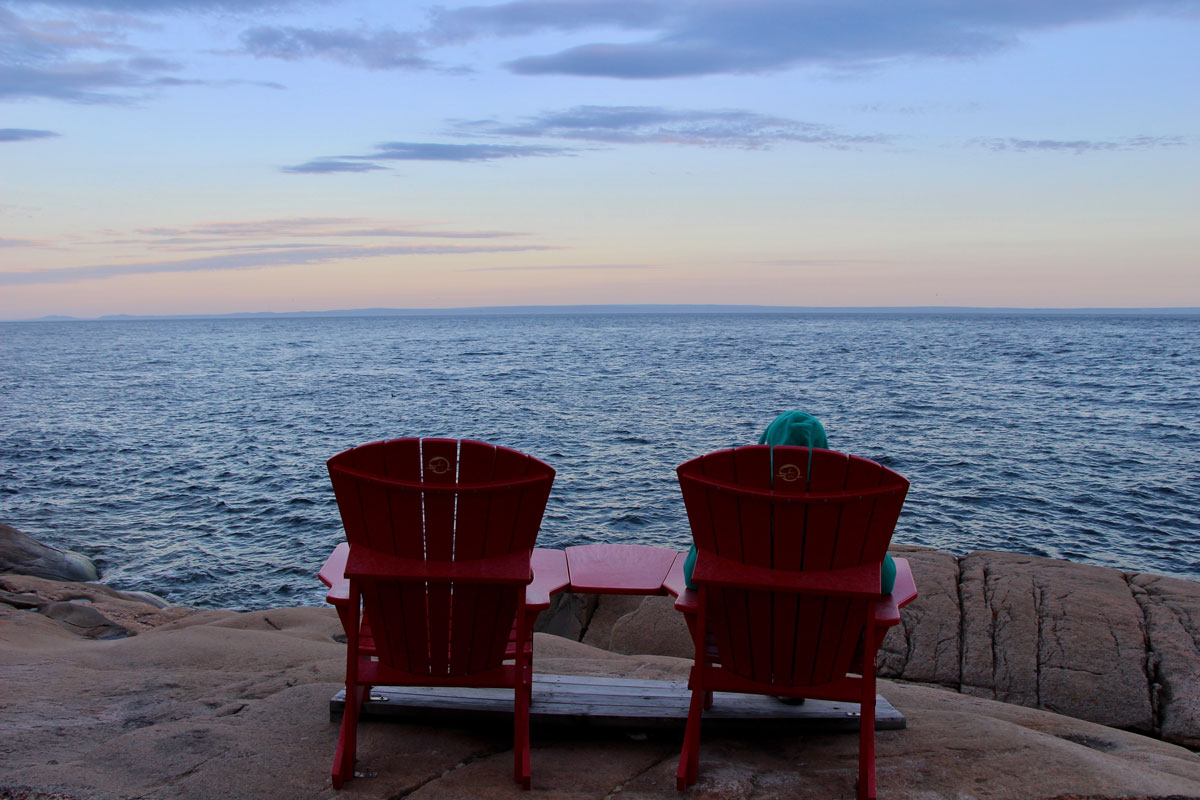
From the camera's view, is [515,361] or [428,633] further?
[515,361]

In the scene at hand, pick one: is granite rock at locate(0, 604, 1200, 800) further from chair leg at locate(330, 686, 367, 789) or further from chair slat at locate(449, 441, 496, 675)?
chair slat at locate(449, 441, 496, 675)

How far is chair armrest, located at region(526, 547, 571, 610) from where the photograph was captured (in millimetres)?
3635

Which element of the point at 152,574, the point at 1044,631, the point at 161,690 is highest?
the point at 161,690

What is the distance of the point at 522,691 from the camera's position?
3.55 m

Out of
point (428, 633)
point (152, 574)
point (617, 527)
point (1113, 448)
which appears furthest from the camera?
point (1113, 448)

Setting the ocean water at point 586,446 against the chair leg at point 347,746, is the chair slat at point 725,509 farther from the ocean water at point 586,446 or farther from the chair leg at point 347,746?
the ocean water at point 586,446

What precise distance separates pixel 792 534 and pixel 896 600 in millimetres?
693

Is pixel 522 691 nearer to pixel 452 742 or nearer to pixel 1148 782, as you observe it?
pixel 452 742

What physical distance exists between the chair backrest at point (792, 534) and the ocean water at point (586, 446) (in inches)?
357

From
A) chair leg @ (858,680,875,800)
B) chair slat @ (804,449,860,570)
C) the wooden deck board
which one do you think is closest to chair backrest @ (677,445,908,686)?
chair slat @ (804,449,860,570)

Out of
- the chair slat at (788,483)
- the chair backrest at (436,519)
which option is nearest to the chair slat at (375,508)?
the chair backrest at (436,519)

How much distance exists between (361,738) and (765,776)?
171 centimetres

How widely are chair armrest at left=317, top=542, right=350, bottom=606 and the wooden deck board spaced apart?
0.62 meters

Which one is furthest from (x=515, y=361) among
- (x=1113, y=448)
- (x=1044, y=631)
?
(x=1044, y=631)
